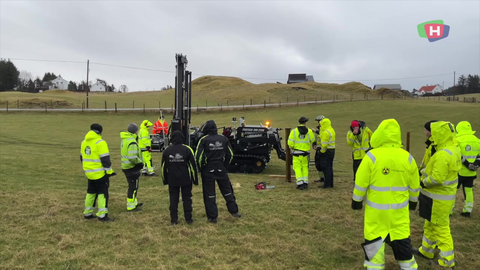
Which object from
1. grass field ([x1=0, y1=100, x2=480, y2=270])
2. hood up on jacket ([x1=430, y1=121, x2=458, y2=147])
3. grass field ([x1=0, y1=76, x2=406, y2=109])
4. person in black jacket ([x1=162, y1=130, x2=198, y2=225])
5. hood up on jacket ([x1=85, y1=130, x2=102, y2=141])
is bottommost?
grass field ([x1=0, y1=100, x2=480, y2=270])

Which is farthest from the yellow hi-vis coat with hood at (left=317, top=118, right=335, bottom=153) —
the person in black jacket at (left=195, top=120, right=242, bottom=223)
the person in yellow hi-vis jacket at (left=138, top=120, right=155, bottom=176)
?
the person in yellow hi-vis jacket at (left=138, top=120, right=155, bottom=176)

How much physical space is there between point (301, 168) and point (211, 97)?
54.6m

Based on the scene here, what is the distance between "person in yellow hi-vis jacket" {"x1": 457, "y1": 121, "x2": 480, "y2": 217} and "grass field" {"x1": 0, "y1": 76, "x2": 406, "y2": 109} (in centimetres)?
4307

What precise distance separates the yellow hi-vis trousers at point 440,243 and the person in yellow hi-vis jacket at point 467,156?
212cm

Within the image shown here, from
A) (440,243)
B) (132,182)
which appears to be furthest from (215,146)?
(440,243)

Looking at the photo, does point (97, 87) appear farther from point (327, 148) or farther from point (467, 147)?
point (467, 147)

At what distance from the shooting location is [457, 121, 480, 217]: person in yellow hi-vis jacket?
19.7 feet

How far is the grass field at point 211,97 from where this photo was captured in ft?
153

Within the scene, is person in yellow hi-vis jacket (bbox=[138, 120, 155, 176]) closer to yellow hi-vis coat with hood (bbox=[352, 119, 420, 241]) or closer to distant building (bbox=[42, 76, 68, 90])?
yellow hi-vis coat with hood (bbox=[352, 119, 420, 241])

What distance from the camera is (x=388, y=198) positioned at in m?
3.61

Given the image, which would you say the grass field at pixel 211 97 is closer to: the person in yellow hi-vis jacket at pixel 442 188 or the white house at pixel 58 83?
the white house at pixel 58 83

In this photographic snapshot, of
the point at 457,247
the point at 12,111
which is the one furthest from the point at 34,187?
the point at 12,111

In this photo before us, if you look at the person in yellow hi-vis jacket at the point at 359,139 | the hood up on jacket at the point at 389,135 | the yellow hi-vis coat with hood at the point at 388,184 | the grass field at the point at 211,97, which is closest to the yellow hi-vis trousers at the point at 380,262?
the yellow hi-vis coat with hood at the point at 388,184

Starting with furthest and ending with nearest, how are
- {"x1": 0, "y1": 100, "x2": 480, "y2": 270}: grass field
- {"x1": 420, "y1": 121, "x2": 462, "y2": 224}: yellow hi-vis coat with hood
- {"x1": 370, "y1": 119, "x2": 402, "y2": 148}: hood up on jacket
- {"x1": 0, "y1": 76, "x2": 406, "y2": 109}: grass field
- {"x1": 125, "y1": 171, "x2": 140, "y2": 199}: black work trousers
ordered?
1. {"x1": 0, "y1": 76, "x2": 406, "y2": 109}: grass field
2. {"x1": 125, "y1": 171, "x2": 140, "y2": 199}: black work trousers
3. {"x1": 0, "y1": 100, "x2": 480, "y2": 270}: grass field
4. {"x1": 420, "y1": 121, "x2": 462, "y2": 224}: yellow hi-vis coat with hood
5. {"x1": 370, "y1": 119, "x2": 402, "y2": 148}: hood up on jacket
